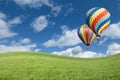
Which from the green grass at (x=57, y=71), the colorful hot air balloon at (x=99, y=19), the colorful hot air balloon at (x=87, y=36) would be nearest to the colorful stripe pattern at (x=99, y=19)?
the colorful hot air balloon at (x=99, y=19)

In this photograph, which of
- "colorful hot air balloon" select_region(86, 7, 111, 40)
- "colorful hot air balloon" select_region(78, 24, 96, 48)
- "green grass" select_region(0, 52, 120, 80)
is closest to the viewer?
"green grass" select_region(0, 52, 120, 80)

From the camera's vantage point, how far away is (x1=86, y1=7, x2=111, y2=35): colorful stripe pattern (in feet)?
186

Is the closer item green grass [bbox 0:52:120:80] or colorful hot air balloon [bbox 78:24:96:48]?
→ green grass [bbox 0:52:120:80]

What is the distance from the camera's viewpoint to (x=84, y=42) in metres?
66.6

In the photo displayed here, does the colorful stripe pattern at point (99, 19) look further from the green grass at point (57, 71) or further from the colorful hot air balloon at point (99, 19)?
the green grass at point (57, 71)

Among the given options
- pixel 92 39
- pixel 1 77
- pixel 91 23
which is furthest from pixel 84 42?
pixel 1 77

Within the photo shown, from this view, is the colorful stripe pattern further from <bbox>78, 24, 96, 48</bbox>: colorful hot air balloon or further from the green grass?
the green grass

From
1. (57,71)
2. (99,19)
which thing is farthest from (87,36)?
(57,71)

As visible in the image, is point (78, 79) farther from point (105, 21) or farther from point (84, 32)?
point (84, 32)

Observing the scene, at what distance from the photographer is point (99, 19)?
56.9 m

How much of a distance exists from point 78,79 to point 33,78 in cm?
547

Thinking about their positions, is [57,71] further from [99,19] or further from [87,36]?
[87,36]

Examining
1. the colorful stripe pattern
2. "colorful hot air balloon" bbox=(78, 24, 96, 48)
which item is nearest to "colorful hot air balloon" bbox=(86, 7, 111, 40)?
the colorful stripe pattern

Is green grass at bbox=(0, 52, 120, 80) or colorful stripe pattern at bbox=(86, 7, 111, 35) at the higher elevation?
colorful stripe pattern at bbox=(86, 7, 111, 35)
